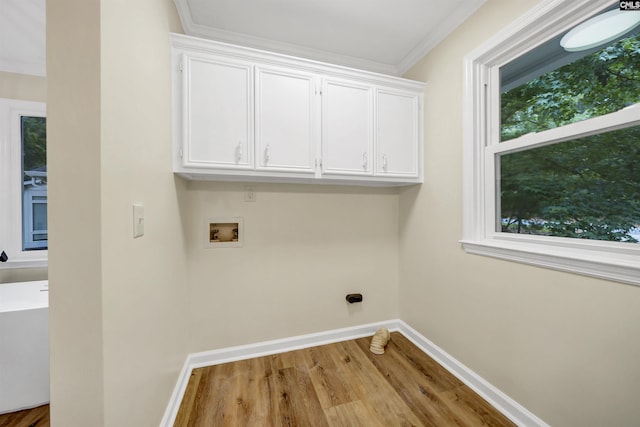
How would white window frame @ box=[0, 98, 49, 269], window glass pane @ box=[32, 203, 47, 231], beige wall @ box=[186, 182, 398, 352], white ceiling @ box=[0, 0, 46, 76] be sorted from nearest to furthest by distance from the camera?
white ceiling @ box=[0, 0, 46, 76] < beige wall @ box=[186, 182, 398, 352] < white window frame @ box=[0, 98, 49, 269] < window glass pane @ box=[32, 203, 47, 231]

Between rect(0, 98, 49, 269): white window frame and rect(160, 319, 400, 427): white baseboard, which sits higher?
rect(0, 98, 49, 269): white window frame

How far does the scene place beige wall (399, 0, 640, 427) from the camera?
100 cm

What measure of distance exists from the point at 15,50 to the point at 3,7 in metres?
0.58

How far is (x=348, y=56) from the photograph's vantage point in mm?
2039

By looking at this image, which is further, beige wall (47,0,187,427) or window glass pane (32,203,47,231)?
window glass pane (32,203,47,231)

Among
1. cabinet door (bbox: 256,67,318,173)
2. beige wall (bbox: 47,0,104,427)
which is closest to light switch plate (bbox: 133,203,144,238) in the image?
beige wall (bbox: 47,0,104,427)

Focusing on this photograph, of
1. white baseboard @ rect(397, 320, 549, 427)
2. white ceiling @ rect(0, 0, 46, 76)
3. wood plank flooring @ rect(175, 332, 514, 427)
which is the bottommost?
wood plank flooring @ rect(175, 332, 514, 427)

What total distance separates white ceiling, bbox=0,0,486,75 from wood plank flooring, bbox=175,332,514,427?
2.45m

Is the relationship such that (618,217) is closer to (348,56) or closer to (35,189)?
(348,56)

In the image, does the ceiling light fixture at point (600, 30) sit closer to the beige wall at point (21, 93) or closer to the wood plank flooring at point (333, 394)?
the wood plank flooring at point (333, 394)

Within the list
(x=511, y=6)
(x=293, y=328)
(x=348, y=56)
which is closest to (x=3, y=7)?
(x=348, y=56)

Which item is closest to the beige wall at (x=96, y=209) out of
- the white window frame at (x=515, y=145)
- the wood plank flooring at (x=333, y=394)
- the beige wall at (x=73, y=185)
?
the beige wall at (x=73, y=185)

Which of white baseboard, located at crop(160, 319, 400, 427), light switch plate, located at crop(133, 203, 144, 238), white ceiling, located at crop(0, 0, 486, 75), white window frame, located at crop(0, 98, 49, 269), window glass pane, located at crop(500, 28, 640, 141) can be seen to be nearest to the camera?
light switch plate, located at crop(133, 203, 144, 238)

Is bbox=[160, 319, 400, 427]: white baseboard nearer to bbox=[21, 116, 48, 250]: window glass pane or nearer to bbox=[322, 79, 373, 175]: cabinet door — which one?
bbox=[322, 79, 373, 175]: cabinet door
